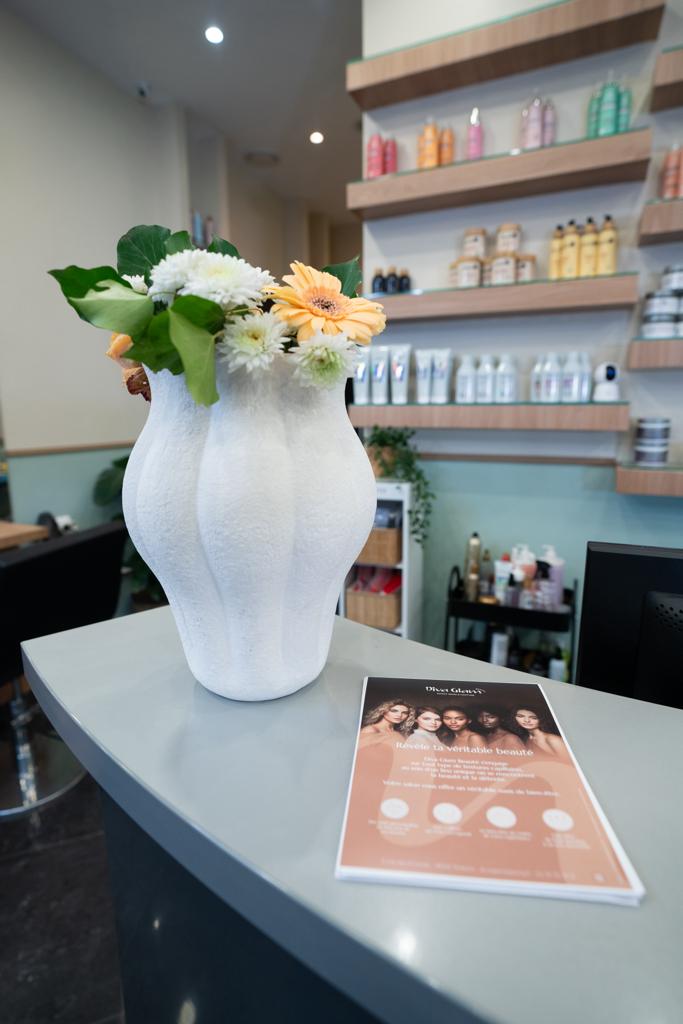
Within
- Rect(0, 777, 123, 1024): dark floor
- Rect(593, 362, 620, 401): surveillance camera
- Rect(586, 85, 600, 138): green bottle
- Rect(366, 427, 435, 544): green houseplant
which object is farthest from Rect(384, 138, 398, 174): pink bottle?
Rect(0, 777, 123, 1024): dark floor

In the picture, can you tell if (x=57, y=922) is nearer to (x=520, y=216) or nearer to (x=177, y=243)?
(x=177, y=243)

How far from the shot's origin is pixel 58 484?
116 inches

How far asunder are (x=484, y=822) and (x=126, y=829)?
62cm

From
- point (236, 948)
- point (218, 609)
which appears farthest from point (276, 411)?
point (236, 948)

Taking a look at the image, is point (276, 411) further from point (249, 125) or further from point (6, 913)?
point (249, 125)

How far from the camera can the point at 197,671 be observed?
0.68 metres

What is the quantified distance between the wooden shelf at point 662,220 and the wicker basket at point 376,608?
5.65 feet

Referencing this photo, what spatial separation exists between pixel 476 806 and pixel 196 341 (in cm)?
49

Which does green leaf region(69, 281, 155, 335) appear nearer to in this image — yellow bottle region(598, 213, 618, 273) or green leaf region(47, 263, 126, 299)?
green leaf region(47, 263, 126, 299)

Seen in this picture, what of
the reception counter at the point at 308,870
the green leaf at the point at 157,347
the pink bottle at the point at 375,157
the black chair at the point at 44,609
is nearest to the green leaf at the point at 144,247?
the green leaf at the point at 157,347

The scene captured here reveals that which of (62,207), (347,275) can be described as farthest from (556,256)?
(62,207)

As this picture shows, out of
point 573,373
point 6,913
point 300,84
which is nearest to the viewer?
point 6,913

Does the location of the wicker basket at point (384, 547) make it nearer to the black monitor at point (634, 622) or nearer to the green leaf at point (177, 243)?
the black monitor at point (634, 622)

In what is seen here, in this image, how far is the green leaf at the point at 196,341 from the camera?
49 cm
